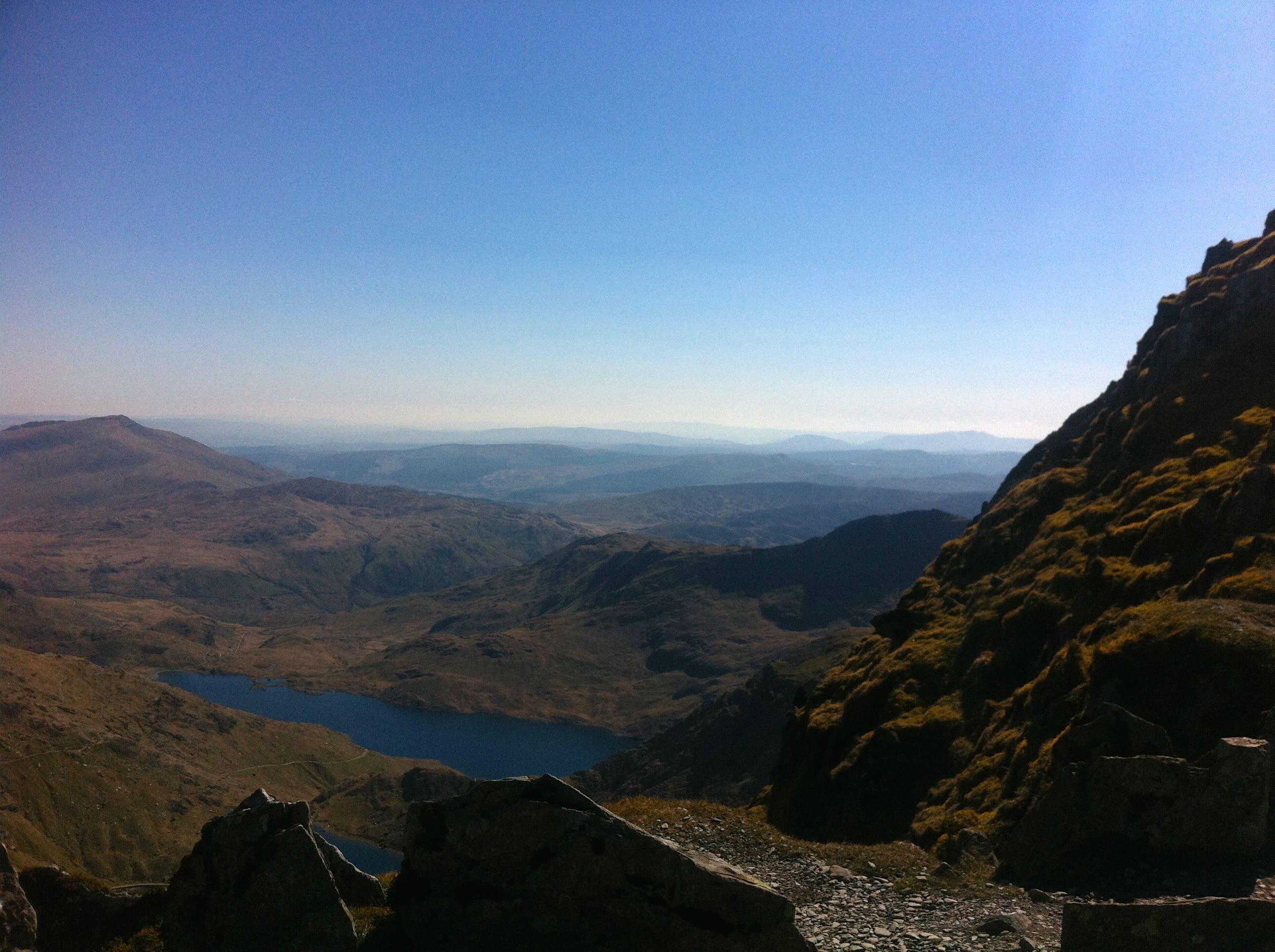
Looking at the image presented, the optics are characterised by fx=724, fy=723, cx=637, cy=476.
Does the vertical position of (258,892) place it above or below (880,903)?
above

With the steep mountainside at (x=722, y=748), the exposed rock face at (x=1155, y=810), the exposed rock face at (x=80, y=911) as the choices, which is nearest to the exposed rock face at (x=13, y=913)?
the exposed rock face at (x=80, y=911)

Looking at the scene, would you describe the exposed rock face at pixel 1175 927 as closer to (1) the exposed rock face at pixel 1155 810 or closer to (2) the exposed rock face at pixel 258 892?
(1) the exposed rock face at pixel 1155 810

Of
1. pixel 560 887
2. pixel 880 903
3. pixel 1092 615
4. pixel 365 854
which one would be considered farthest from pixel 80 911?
pixel 365 854

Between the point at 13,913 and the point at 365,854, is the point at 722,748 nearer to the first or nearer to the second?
the point at 365,854

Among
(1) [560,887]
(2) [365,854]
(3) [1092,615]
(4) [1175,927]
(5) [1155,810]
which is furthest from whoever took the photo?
(2) [365,854]

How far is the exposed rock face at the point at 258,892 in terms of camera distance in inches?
471

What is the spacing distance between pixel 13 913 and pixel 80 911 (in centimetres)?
158

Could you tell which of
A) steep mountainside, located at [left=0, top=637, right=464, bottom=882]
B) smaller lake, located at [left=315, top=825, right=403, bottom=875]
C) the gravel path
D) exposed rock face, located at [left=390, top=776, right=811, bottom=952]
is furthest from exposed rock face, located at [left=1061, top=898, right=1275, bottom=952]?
smaller lake, located at [left=315, top=825, right=403, bottom=875]

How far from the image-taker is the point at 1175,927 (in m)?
11.5

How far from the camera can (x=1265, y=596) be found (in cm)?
2473

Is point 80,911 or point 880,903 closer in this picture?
point 80,911

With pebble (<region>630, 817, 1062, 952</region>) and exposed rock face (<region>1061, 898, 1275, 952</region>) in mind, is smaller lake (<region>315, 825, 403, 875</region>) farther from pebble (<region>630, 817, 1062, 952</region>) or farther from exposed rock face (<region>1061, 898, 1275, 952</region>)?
exposed rock face (<region>1061, 898, 1275, 952</region>)

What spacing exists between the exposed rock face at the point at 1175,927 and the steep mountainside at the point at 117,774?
13279 centimetres

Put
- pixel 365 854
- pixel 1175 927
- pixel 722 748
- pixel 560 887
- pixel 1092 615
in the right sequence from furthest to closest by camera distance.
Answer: pixel 722 748
pixel 365 854
pixel 1092 615
pixel 560 887
pixel 1175 927
